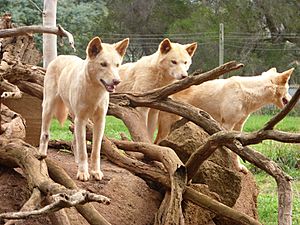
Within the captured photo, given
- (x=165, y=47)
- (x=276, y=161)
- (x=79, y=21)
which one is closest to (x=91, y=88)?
(x=165, y=47)

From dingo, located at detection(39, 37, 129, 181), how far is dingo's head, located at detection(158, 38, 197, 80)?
1.71m

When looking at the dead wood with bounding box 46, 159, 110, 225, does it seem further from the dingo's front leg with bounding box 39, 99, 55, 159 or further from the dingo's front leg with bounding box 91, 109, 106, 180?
the dingo's front leg with bounding box 39, 99, 55, 159

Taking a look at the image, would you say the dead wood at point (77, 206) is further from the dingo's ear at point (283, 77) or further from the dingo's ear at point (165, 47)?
the dingo's ear at point (283, 77)

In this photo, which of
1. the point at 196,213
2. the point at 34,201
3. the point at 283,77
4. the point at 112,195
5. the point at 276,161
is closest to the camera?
the point at 34,201

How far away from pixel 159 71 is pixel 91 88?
242 cm

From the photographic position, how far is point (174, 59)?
8.45m

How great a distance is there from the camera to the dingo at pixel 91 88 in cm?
612

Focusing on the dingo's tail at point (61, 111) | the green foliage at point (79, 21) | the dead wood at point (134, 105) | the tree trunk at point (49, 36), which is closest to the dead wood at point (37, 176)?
the dingo's tail at point (61, 111)

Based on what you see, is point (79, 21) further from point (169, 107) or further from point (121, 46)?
point (121, 46)

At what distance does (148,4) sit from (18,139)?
65.4ft

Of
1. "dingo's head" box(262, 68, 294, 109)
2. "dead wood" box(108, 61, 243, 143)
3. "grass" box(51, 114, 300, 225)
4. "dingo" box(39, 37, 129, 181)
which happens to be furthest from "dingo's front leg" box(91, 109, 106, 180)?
"dingo's head" box(262, 68, 294, 109)

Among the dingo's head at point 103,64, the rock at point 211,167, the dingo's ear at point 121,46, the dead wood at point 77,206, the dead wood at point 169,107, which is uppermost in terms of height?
the dingo's ear at point 121,46

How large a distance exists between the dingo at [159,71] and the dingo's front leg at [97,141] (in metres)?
1.91

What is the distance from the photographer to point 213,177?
24.2 ft
